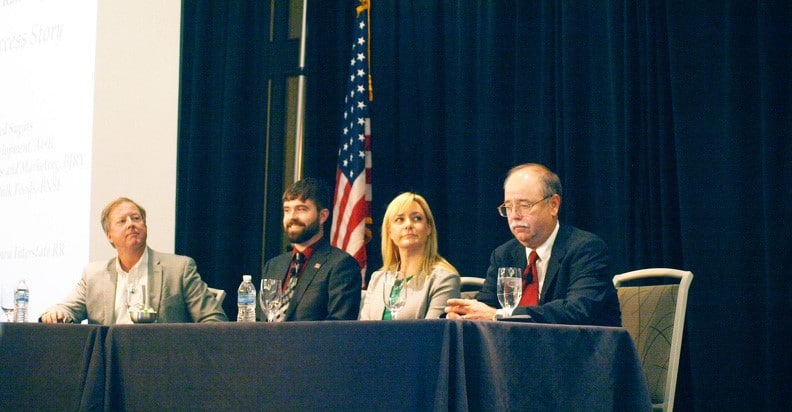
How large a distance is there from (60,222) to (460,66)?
→ 2.37 metres

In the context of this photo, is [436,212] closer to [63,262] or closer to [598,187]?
[598,187]

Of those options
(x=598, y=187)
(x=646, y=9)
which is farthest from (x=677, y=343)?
(x=646, y=9)

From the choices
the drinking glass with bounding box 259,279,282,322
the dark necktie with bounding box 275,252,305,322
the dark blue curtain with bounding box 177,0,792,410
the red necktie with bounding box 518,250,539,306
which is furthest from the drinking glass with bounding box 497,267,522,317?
the dark blue curtain with bounding box 177,0,792,410

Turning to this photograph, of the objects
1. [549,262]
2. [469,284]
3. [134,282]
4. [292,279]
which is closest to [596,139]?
[469,284]

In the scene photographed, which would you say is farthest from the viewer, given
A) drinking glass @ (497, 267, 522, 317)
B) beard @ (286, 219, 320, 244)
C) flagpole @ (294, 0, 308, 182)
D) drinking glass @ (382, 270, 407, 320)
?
flagpole @ (294, 0, 308, 182)

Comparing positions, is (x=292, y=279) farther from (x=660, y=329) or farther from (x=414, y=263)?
(x=660, y=329)

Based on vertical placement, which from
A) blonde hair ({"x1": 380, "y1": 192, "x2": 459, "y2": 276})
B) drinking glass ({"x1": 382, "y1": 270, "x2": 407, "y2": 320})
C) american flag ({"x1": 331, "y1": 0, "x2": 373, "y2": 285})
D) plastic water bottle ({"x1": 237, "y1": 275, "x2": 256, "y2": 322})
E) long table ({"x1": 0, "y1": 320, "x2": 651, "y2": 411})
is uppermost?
american flag ({"x1": 331, "y1": 0, "x2": 373, "y2": 285})

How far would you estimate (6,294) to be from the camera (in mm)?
3729

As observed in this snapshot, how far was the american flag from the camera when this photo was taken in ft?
16.8

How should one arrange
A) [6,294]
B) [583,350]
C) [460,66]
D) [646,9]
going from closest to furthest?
1. [583,350]
2. [6,294]
3. [646,9]
4. [460,66]

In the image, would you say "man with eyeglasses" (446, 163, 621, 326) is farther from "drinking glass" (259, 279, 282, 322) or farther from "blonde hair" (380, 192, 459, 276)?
"drinking glass" (259, 279, 282, 322)

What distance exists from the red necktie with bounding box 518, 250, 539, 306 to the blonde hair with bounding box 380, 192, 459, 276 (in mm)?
476

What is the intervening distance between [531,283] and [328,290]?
90 cm

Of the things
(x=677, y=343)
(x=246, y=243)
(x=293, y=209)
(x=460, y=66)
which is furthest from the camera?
(x=246, y=243)
